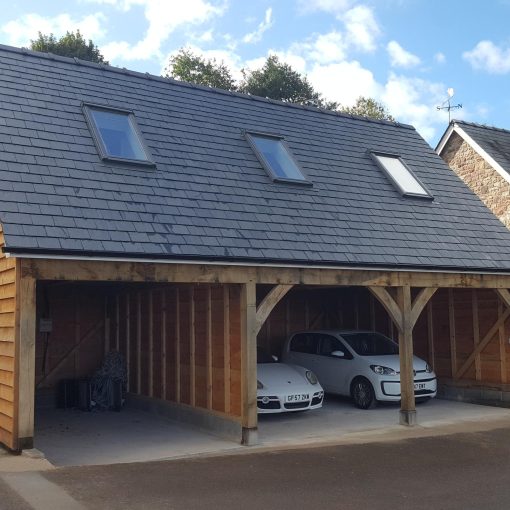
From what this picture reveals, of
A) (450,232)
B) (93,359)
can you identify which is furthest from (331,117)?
(93,359)

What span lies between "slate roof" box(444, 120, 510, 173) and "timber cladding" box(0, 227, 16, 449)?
1552 cm

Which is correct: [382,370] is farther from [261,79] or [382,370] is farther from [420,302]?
[261,79]

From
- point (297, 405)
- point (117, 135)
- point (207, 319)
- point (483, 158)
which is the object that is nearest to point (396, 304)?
point (297, 405)

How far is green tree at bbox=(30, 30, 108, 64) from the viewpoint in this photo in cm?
3250

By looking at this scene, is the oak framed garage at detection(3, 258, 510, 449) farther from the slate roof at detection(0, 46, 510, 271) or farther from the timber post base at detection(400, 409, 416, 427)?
the slate roof at detection(0, 46, 510, 271)

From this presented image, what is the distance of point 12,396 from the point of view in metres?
7.61

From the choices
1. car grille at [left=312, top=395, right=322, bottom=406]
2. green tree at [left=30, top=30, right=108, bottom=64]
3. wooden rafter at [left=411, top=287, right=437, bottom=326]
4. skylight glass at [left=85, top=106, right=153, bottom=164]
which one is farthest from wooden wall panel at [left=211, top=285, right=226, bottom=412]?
green tree at [left=30, top=30, right=108, bottom=64]

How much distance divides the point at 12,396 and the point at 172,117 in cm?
635

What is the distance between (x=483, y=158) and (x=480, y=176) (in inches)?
23.3

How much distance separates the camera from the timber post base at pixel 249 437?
894 centimetres

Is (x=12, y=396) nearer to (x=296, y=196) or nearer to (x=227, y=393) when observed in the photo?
(x=227, y=393)

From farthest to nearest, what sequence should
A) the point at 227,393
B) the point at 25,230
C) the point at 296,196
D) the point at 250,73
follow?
the point at 250,73 < the point at 296,196 < the point at 227,393 < the point at 25,230

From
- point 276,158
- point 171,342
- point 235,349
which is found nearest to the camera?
point 235,349

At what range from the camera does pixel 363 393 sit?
40.4 feet
